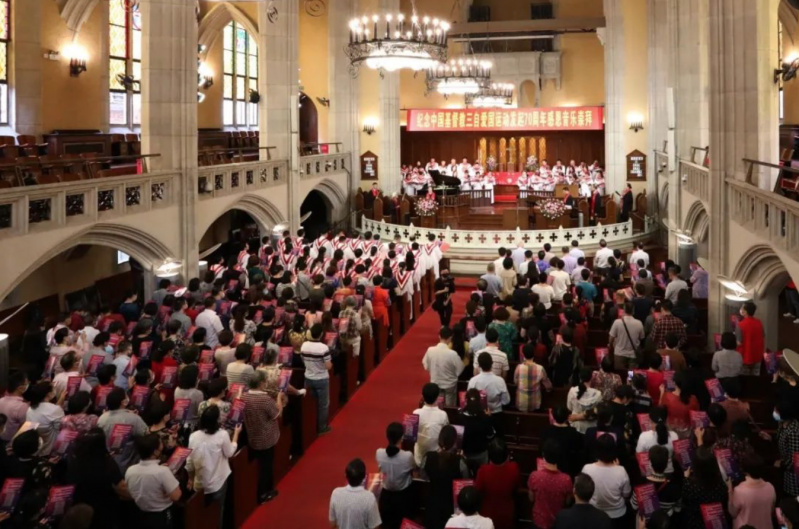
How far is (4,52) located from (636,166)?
19836 millimetres

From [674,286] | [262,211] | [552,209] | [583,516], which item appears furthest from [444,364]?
[552,209]

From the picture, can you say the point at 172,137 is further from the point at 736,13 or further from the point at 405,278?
the point at 736,13

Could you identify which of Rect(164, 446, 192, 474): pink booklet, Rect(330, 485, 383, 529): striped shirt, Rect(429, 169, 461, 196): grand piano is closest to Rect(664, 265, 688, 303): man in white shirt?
Rect(330, 485, 383, 529): striped shirt

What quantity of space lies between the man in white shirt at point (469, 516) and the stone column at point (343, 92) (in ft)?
73.7

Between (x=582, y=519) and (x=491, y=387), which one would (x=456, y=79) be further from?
(x=582, y=519)

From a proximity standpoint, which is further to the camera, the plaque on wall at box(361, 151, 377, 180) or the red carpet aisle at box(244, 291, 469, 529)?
the plaque on wall at box(361, 151, 377, 180)

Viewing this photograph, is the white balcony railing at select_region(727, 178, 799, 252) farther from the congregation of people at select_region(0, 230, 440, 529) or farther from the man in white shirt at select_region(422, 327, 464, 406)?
the congregation of people at select_region(0, 230, 440, 529)

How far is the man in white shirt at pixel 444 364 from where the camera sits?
28.3 feet

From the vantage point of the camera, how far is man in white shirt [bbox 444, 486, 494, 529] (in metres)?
4.92

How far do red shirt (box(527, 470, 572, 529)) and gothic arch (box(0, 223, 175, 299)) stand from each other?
8168 mm

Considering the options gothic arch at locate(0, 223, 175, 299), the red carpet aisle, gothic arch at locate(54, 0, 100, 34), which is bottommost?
the red carpet aisle

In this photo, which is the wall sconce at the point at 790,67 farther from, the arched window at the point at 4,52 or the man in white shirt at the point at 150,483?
the arched window at the point at 4,52

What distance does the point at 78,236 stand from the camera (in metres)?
11.7

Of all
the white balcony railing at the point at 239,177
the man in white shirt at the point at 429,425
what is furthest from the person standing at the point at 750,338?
the white balcony railing at the point at 239,177
